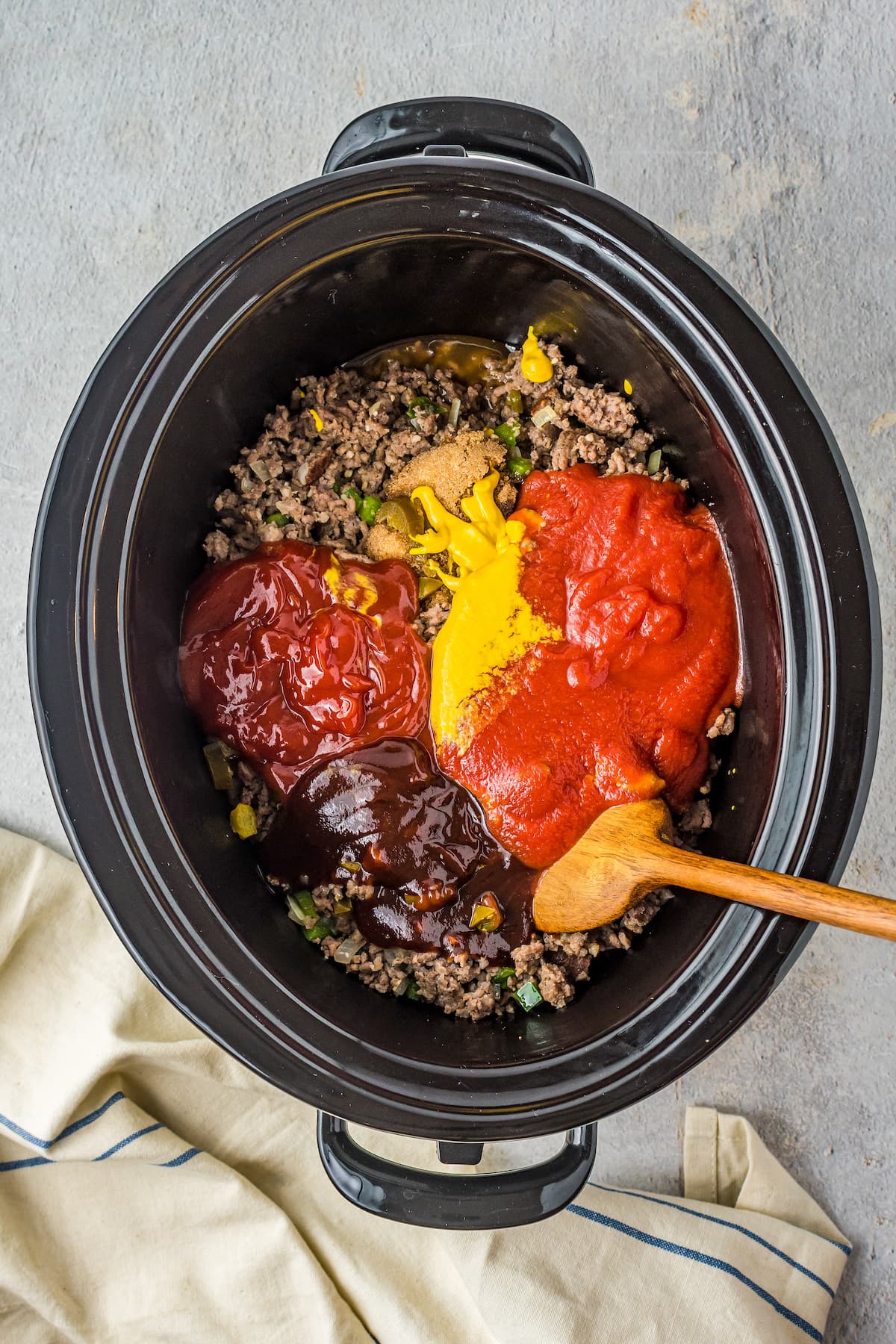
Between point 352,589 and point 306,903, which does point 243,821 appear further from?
point 352,589

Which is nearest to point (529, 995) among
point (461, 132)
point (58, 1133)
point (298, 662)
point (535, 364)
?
point (298, 662)

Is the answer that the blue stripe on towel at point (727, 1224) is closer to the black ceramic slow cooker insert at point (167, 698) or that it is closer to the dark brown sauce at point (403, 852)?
the black ceramic slow cooker insert at point (167, 698)

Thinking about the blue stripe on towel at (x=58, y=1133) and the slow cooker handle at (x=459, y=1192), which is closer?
the slow cooker handle at (x=459, y=1192)

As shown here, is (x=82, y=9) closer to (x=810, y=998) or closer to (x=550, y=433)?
(x=550, y=433)

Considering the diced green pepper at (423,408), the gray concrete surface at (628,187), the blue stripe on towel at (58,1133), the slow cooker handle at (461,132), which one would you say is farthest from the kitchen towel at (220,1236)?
the slow cooker handle at (461,132)

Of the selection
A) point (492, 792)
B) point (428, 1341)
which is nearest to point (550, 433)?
point (492, 792)

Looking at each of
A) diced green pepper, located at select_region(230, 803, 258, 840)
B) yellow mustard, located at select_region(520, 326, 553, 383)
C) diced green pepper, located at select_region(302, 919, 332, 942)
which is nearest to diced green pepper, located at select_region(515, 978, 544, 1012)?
diced green pepper, located at select_region(302, 919, 332, 942)

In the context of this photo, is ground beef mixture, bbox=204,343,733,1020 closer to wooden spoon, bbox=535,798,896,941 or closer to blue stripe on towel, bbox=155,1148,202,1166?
wooden spoon, bbox=535,798,896,941
